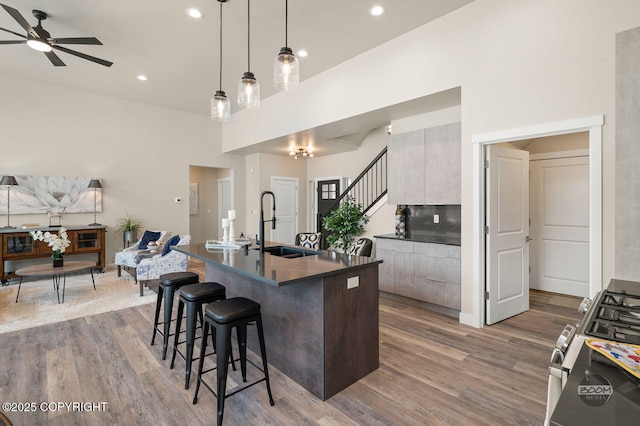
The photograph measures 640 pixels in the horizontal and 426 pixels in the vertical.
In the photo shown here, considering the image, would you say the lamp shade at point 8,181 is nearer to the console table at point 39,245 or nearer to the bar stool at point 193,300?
the console table at point 39,245

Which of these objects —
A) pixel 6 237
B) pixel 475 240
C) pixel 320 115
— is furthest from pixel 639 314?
pixel 6 237

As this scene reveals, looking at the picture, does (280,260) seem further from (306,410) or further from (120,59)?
(120,59)

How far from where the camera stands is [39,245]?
215 inches

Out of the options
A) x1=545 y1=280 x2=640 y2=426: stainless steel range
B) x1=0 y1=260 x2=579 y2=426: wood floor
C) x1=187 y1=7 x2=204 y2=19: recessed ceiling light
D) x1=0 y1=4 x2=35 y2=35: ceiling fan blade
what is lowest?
x1=0 y1=260 x2=579 y2=426: wood floor

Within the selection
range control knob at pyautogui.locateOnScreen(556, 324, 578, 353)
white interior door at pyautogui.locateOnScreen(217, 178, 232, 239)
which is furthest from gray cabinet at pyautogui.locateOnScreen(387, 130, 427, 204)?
white interior door at pyautogui.locateOnScreen(217, 178, 232, 239)

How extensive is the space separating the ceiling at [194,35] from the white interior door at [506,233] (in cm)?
189

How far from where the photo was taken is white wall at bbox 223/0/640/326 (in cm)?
258

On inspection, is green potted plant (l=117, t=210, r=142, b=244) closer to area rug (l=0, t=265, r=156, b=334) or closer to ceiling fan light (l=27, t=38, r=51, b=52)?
area rug (l=0, t=265, r=156, b=334)

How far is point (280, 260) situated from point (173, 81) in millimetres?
4831

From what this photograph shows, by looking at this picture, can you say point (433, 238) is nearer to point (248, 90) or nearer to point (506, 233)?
point (506, 233)

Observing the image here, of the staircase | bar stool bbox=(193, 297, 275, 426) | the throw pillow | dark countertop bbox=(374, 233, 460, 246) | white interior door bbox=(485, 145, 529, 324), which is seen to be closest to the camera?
bar stool bbox=(193, 297, 275, 426)

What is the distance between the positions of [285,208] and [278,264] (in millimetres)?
6360

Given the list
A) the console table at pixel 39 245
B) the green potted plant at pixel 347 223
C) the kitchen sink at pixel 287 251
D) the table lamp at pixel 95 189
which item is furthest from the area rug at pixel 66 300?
the green potted plant at pixel 347 223

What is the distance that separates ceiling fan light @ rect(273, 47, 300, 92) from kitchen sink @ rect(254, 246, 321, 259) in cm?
153
